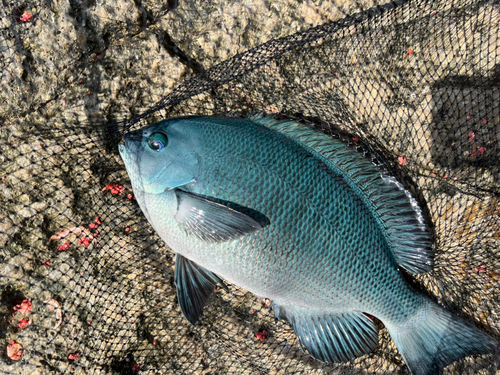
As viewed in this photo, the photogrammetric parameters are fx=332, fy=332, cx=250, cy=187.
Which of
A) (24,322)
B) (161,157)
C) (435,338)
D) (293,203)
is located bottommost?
(435,338)

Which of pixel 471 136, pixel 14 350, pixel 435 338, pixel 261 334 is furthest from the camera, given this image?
pixel 261 334

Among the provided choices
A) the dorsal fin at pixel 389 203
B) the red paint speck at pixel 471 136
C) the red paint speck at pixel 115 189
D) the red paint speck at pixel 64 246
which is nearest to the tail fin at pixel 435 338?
the dorsal fin at pixel 389 203

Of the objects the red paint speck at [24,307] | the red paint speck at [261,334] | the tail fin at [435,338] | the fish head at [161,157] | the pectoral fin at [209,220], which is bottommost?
the tail fin at [435,338]

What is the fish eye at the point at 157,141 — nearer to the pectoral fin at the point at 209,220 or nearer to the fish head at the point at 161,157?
the fish head at the point at 161,157

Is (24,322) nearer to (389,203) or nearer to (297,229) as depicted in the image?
(297,229)

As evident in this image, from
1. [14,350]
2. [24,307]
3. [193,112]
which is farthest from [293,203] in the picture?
[14,350]

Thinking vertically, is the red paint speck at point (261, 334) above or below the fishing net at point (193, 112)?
below

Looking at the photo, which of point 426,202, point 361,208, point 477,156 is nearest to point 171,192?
point 361,208
